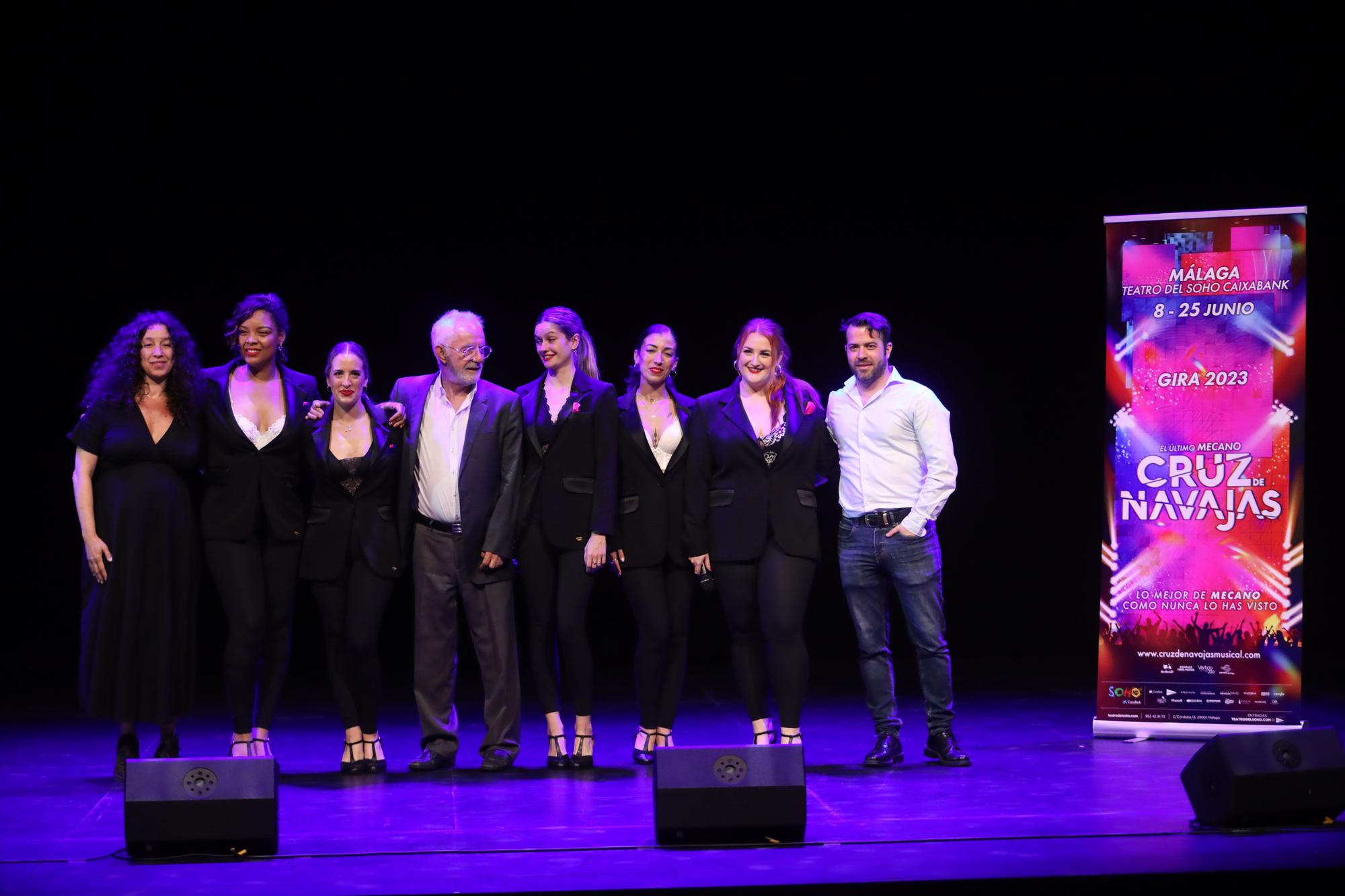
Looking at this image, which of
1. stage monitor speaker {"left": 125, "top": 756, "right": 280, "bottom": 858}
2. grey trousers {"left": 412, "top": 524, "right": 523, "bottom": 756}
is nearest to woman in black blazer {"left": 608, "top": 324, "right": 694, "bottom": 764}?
grey trousers {"left": 412, "top": 524, "right": 523, "bottom": 756}

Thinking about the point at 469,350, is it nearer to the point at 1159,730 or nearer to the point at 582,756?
the point at 582,756

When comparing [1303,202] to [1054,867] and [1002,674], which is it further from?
[1054,867]

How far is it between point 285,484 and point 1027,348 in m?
4.46

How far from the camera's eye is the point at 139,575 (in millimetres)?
4469

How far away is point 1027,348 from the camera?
7.64 metres

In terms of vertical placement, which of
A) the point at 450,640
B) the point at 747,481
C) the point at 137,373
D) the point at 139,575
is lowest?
the point at 450,640

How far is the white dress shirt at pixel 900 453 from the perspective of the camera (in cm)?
462

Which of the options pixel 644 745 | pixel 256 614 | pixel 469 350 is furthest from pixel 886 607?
pixel 256 614

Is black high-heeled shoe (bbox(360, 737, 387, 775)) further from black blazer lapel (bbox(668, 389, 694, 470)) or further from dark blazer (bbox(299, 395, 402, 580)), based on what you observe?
black blazer lapel (bbox(668, 389, 694, 470))

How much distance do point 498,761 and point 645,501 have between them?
38.2 inches

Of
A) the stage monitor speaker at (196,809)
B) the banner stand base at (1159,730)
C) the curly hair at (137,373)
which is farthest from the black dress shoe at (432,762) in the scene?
the banner stand base at (1159,730)

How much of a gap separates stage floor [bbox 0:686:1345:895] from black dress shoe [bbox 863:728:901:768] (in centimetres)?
6

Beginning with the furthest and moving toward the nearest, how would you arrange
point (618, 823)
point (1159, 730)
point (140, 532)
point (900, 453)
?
point (1159, 730) → point (900, 453) → point (140, 532) → point (618, 823)

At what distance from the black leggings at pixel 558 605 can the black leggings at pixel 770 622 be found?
18.1 inches
